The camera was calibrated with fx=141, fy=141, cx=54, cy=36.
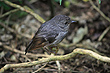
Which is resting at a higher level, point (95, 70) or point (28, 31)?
point (28, 31)

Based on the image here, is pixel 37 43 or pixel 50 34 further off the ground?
pixel 50 34

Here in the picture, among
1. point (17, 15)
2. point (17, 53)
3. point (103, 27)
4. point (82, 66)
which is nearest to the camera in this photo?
point (82, 66)

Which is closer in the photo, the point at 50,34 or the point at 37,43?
the point at 37,43

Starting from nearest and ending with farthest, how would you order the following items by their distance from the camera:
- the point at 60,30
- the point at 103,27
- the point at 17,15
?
1. the point at 60,30
2. the point at 103,27
3. the point at 17,15

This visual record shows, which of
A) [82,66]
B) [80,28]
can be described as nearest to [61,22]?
[82,66]

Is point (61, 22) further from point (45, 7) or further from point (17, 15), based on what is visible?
point (45, 7)

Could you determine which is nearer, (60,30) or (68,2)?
(60,30)

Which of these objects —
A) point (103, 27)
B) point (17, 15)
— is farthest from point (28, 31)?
point (103, 27)

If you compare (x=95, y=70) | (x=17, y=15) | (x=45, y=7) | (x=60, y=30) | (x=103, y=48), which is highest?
(x=45, y=7)
